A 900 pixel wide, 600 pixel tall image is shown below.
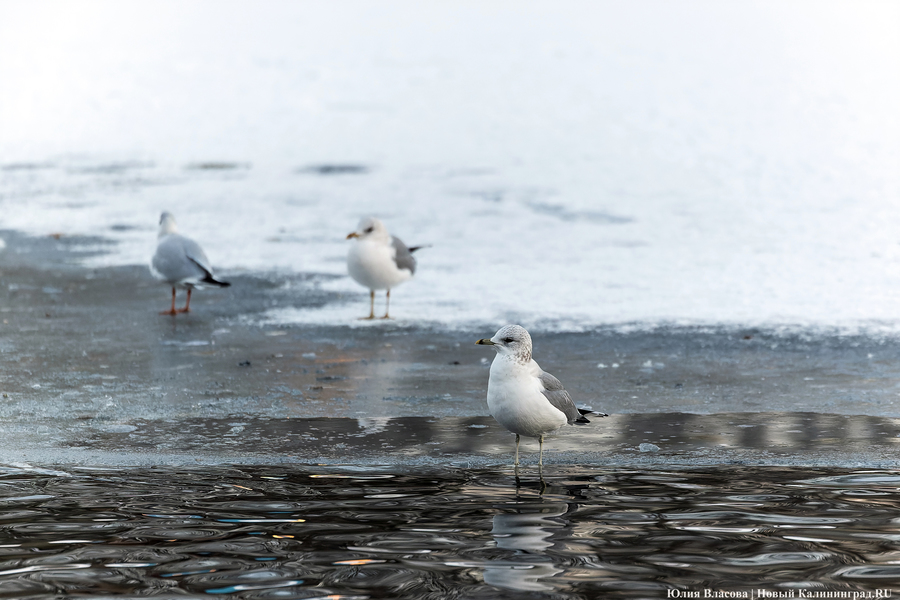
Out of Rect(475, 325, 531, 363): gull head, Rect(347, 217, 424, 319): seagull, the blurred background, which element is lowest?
Rect(475, 325, 531, 363): gull head

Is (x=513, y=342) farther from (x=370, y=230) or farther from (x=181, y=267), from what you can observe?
(x=181, y=267)

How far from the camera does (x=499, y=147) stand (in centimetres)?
2581

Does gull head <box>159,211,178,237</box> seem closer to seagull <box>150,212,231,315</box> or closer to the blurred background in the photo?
seagull <box>150,212,231,315</box>

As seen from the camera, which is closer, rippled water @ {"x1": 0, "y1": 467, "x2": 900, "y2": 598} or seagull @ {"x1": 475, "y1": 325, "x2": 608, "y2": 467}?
rippled water @ {"x1": 0, "y1": 467, "x2": 900, "y2": 598}

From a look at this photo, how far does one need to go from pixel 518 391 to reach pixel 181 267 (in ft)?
20.6

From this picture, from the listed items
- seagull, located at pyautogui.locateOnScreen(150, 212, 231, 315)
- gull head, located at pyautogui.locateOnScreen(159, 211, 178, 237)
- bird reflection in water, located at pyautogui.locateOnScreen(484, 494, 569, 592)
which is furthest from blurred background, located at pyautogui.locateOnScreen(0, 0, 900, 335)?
bird reflection in water, located at pyautogui.locateOnScreen(484, 494, 569, 592)

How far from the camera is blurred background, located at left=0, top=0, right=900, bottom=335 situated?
1338 cm

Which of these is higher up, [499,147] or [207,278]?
[499,147]

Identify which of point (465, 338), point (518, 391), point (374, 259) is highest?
point (374, 259)

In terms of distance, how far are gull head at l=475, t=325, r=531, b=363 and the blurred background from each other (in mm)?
4350

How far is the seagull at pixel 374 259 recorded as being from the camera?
11391 mm

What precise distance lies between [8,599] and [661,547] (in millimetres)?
2630

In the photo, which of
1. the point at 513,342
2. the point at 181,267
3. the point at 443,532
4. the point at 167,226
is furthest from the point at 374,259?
the point at 443,532

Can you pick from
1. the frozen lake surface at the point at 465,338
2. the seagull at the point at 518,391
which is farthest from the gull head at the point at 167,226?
the seagull at the point at 518,391
